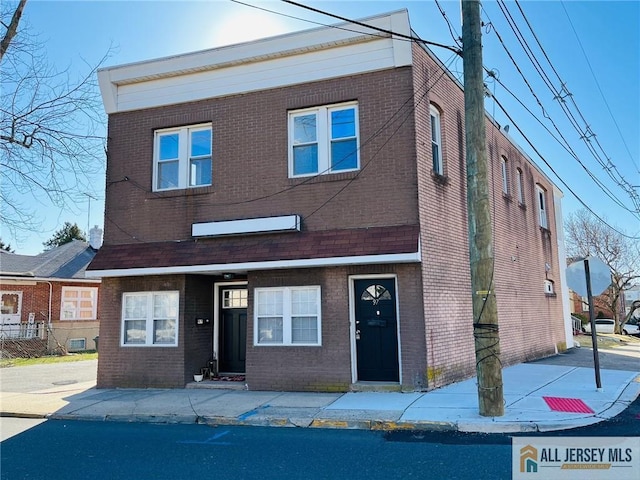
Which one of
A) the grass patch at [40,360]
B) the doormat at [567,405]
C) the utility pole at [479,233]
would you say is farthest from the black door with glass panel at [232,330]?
the grass patch at [40,360]

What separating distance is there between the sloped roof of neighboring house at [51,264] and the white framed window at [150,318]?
533 inches

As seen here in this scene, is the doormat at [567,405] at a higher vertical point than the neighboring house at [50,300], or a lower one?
lower

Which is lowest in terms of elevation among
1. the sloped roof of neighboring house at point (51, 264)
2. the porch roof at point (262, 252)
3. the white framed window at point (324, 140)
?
the porch roof at point (262, 252)

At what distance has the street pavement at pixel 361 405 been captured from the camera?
7.94m

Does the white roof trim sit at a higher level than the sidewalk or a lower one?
higher

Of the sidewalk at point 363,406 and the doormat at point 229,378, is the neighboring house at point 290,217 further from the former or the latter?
the sidewalk at point 363,406

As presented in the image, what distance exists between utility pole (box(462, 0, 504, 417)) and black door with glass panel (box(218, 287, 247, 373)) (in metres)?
6.60

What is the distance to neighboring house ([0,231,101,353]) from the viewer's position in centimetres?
2353

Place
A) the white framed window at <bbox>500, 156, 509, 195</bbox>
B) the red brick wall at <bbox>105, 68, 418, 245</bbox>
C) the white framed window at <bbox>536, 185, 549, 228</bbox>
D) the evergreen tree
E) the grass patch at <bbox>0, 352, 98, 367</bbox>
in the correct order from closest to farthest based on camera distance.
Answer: the red brick wall at <bbox>105, 68, 418, 245</bbox>, the white framed window at <bbox>500, 156, 509, 195</bbox>, the grass patch at <bbox>0, 352, 98, 367</bbox>, the white framed window at <bbox>536, 185, 549, 228</bbox>, the evergreen tree

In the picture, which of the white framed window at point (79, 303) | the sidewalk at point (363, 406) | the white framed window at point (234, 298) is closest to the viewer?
the sidewalk at point (363, 406)

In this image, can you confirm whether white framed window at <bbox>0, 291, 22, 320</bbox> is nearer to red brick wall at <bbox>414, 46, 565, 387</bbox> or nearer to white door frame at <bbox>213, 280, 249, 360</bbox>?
white door frame at <bbox>213, 280, 249, 360</bbox>

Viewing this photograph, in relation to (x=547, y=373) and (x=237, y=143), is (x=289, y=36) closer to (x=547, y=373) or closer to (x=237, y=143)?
(x=237, y=143)

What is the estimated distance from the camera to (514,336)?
1537 centimetres

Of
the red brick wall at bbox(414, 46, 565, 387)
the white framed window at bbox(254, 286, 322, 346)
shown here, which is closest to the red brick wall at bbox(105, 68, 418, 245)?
the red brick wall at bbox(414, 46, 565, 387)
